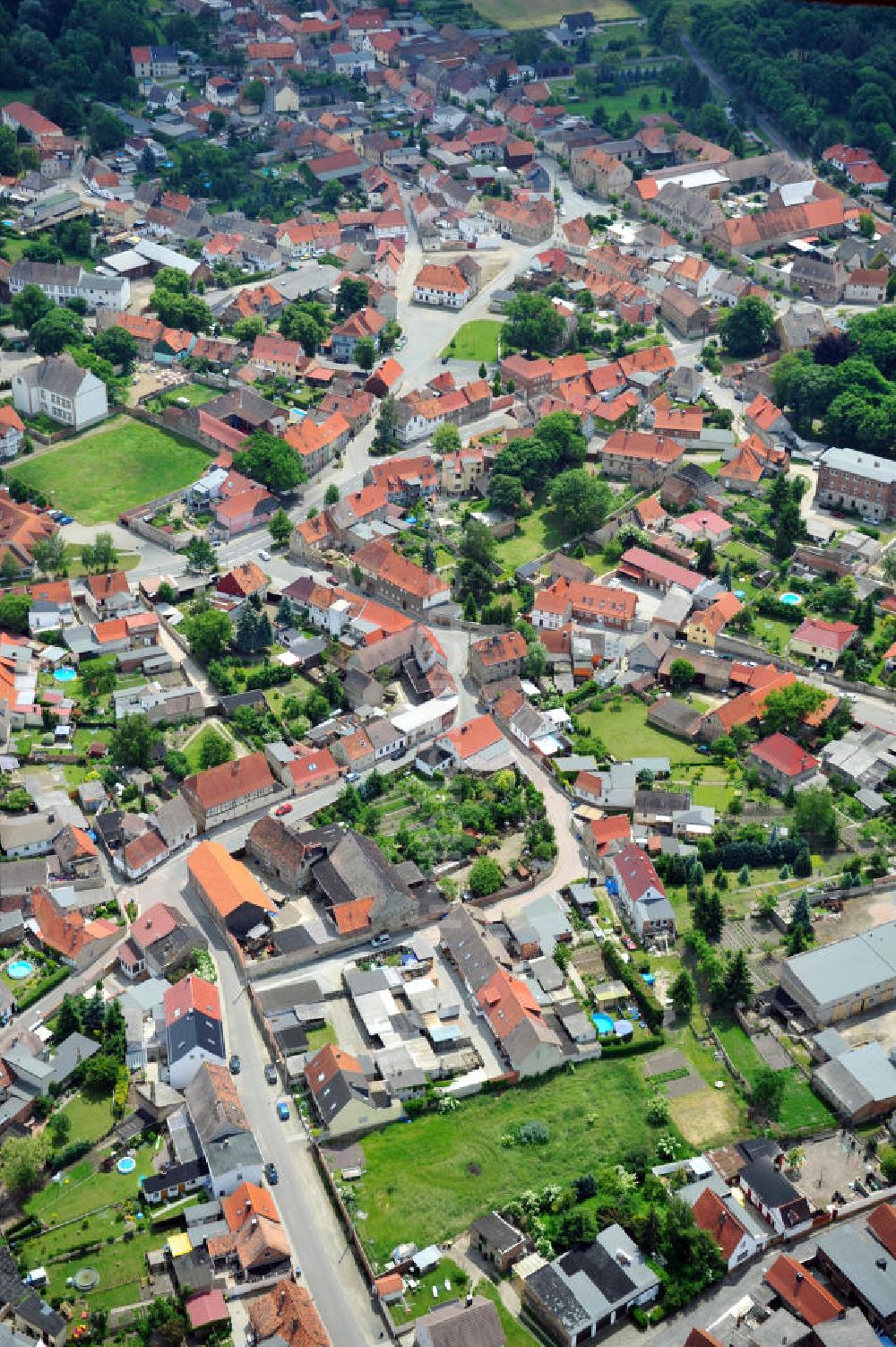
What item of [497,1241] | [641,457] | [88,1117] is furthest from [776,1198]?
[641,457]

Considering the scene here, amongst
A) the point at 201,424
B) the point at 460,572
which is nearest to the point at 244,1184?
the point at 460,572

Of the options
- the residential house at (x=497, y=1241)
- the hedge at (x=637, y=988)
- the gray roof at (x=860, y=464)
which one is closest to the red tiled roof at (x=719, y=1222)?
the residential house at (x=497, y=1241)

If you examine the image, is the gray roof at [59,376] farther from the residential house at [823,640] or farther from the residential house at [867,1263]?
the residential house at [867,1263]

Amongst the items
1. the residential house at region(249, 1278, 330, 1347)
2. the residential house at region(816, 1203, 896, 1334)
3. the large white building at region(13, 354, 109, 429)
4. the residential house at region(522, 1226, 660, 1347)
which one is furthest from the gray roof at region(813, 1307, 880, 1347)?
the large white building at region(13, 354, 109, 429)

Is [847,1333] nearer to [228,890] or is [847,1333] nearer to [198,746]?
[228,890]

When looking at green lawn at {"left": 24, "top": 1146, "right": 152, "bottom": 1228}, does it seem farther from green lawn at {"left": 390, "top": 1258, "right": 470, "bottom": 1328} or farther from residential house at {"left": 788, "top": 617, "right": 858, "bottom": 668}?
residential house at {"left": 788, "top": 617, "right": 858, "bottom": 668}

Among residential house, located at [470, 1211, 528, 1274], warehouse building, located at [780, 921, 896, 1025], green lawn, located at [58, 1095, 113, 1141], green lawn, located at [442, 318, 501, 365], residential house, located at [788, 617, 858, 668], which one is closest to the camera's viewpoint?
residential house, located at [470, 1211, 528, 1274]

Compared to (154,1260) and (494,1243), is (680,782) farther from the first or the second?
(154,1260)

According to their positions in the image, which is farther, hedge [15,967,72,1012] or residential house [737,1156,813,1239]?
hedge [15,967,72,1012]
